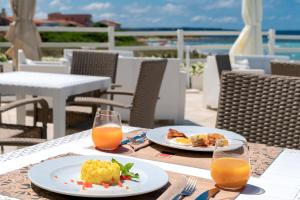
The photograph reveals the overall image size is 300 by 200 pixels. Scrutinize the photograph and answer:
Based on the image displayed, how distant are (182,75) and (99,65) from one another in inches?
69.9

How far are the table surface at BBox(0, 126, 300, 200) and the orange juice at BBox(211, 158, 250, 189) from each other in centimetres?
3

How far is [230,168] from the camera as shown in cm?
107

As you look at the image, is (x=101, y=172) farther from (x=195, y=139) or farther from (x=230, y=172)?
(x=195, y=139)

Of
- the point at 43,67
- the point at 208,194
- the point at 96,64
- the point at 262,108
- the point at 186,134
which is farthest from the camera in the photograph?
the point at 43,67

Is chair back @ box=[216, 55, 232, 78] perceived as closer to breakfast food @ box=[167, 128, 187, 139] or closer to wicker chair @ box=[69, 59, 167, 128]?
wicker chair @ box=[69, 59, 167, 128]

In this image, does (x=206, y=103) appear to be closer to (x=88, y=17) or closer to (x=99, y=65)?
(x=99, y=65)

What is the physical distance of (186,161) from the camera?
1.28 meters

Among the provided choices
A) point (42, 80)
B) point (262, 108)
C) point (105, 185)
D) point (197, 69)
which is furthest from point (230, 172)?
point (197, 69)

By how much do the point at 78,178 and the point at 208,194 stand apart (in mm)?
290

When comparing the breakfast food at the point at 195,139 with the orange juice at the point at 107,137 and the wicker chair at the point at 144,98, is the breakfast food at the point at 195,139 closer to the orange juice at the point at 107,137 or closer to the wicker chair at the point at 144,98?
the orange juice at the point at 107,137

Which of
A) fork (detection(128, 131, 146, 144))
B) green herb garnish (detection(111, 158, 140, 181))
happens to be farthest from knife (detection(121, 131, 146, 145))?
green herb garnish (detection(111, 158, 140, 181))

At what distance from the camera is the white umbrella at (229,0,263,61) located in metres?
8.22

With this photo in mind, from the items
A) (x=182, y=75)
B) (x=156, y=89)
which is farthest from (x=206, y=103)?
(x=156, y=89)

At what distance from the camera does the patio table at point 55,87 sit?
9.25ft
